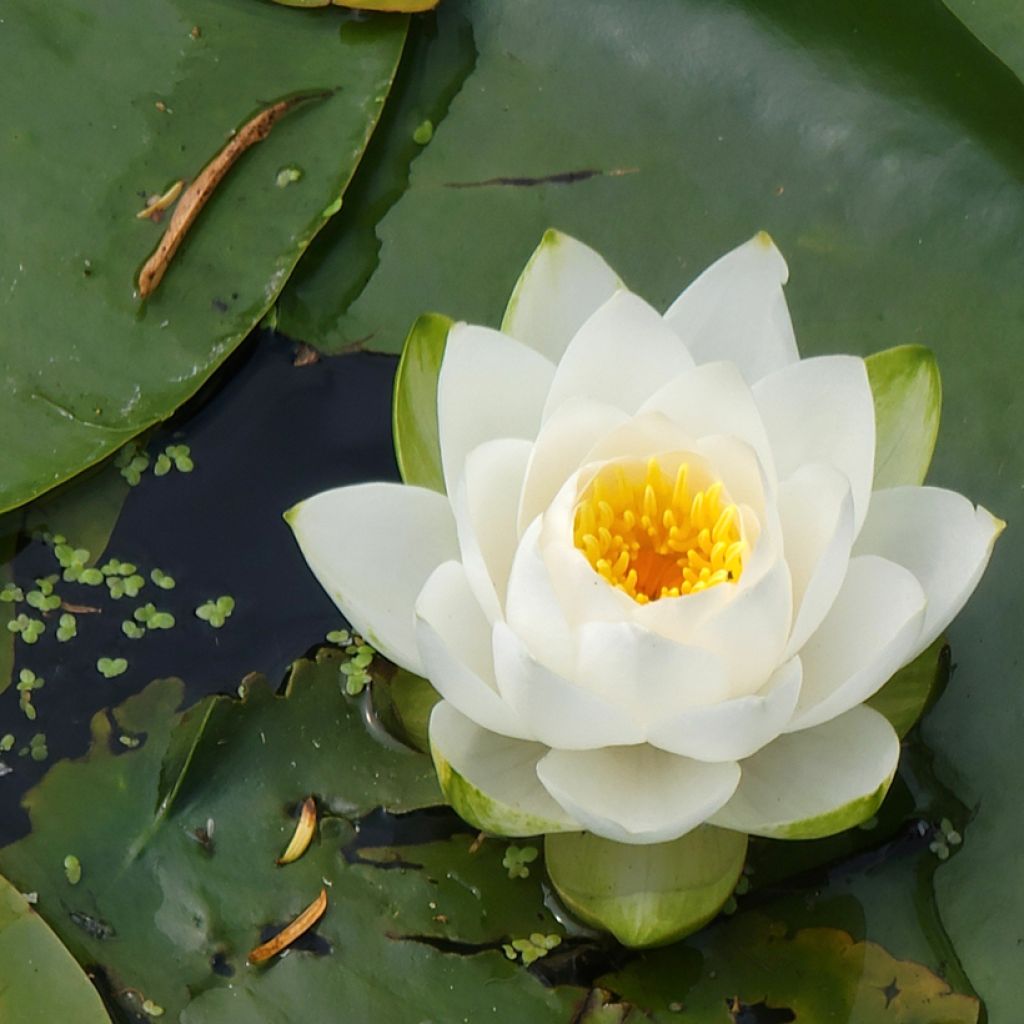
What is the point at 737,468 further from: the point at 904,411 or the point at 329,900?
the point at 329,900

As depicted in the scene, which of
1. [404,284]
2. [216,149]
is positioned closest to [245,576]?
[404,284]

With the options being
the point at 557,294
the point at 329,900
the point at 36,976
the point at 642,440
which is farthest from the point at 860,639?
the point at 36,976

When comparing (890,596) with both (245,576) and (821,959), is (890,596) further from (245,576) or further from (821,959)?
(245,576)

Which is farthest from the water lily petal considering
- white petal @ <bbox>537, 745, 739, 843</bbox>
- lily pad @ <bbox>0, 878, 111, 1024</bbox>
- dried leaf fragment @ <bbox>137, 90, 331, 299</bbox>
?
lily pad @ <bbox>0, 878, 111, 1024</bbox>

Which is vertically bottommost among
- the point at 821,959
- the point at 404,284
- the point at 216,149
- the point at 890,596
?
the point at 821,959

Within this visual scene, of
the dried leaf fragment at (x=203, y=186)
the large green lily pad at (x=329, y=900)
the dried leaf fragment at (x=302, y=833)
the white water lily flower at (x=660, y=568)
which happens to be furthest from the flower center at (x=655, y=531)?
the dried leaf fragment at (x=203, y=186)
